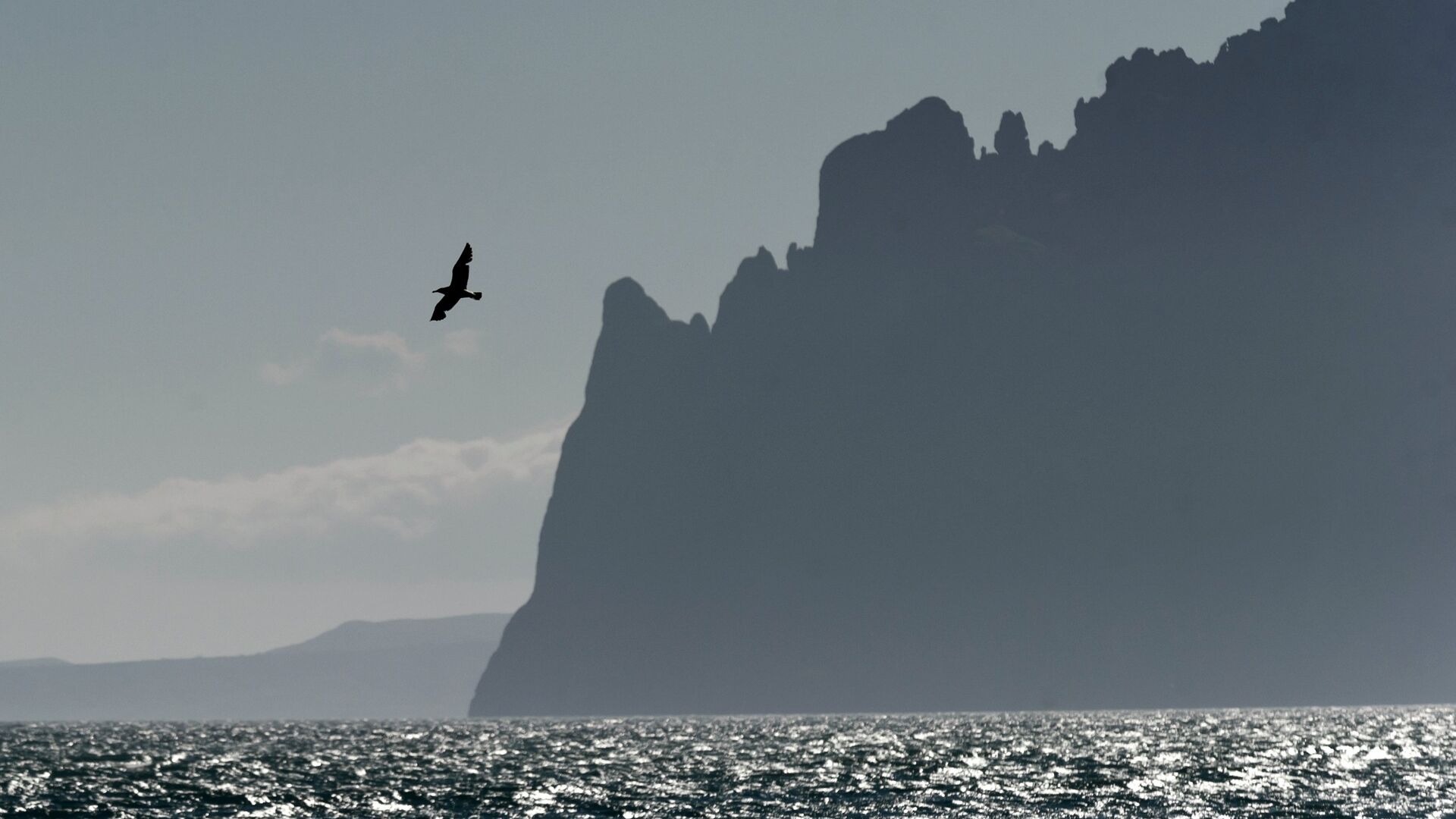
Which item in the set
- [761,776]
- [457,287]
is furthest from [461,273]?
[761,776]

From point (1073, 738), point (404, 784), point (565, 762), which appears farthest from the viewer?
point (1073, 738)

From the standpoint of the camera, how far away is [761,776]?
3428 inches

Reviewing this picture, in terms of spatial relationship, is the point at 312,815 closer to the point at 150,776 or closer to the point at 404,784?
the point at 404,784

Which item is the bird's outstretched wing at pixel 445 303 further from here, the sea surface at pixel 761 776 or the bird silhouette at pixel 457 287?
the sea surface at pixel 761 776

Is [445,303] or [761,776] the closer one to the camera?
[445,303]

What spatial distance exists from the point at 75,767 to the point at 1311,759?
64.8 meters

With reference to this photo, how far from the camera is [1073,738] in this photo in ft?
452

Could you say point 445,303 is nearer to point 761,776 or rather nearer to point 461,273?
point 461,273

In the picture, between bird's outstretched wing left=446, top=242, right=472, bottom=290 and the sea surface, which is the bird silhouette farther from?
the sea surface

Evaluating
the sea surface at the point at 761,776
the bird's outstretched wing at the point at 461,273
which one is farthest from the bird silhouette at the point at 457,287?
the sea surface at the point at 761,776

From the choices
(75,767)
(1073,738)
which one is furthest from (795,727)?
(75,767)

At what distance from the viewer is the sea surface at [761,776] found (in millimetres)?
66688

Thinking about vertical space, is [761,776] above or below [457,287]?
below

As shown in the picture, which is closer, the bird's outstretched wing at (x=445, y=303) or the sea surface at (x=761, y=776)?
the bird's outstretched wing at (x=445, y=303)
